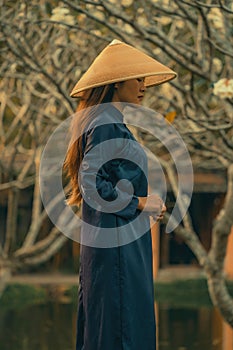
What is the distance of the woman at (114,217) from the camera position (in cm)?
515

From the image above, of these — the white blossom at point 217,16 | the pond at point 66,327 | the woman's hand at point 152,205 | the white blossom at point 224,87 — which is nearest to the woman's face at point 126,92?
the woman's hand at point 152,205

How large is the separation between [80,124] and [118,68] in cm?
32

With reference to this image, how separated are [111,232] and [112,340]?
0.50 meters

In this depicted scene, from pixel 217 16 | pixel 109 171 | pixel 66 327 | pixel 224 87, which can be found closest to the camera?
pixel 109 171

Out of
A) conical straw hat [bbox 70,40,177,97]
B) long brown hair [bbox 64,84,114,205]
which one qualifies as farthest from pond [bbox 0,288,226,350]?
conical straw hat [bbox 70,40,177,97]

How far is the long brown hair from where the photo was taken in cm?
527

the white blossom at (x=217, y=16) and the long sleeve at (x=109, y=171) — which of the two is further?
the white blossom at (x=217, y=16)

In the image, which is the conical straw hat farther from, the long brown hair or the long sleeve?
the long sleeve

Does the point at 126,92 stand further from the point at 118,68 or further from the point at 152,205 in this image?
the point at 152,205

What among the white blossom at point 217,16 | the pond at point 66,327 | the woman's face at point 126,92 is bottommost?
the pond at point 66,327

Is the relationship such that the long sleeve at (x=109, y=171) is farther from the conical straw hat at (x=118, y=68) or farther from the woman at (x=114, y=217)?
the conical straw hat at (x=118, y=68)

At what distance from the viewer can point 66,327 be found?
17469mm

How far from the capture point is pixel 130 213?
5195 millimetres

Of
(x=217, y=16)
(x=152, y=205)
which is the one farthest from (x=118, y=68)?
(x=217, y=16)
